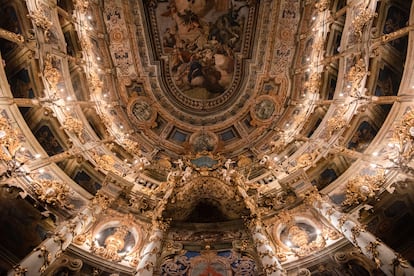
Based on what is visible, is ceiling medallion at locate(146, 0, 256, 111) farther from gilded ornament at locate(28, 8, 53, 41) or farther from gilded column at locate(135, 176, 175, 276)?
gilded column at locate(135, 176, 175, 276)

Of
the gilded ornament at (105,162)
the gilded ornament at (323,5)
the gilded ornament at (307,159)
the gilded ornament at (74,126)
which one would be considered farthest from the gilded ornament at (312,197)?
the gilded ornament at (74,126)

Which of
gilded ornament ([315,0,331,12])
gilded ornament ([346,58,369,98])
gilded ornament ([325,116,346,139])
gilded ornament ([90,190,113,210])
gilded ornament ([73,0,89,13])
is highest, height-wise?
gilded ornament ([315,0,331,12])

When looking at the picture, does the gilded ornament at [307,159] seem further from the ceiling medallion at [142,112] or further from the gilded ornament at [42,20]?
the gilded ornament at [42,20]

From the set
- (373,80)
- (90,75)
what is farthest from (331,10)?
(90,75)

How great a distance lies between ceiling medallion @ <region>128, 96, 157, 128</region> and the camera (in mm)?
18891

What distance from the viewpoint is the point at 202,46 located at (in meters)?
21.0

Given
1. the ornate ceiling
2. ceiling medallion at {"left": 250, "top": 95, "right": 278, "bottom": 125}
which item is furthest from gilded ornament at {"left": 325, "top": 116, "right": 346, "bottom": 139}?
ceiling medallion at {"left": 250, "top": 95, "right": 278, "bottom": 125}

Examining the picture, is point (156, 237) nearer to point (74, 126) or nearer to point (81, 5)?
point (74, 126)

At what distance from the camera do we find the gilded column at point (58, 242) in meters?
7.98

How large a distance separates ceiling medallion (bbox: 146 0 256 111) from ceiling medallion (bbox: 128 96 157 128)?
201 cm

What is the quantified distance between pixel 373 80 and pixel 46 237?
1322 cm

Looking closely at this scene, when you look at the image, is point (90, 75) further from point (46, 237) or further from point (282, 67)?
point (282, 67)

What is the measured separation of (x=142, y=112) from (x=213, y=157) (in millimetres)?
6243

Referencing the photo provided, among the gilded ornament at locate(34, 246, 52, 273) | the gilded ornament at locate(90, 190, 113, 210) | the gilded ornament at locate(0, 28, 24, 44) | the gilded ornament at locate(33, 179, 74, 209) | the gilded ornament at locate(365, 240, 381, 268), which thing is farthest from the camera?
Result: the gilded ornament at locate(90, 190, 113, 210)
